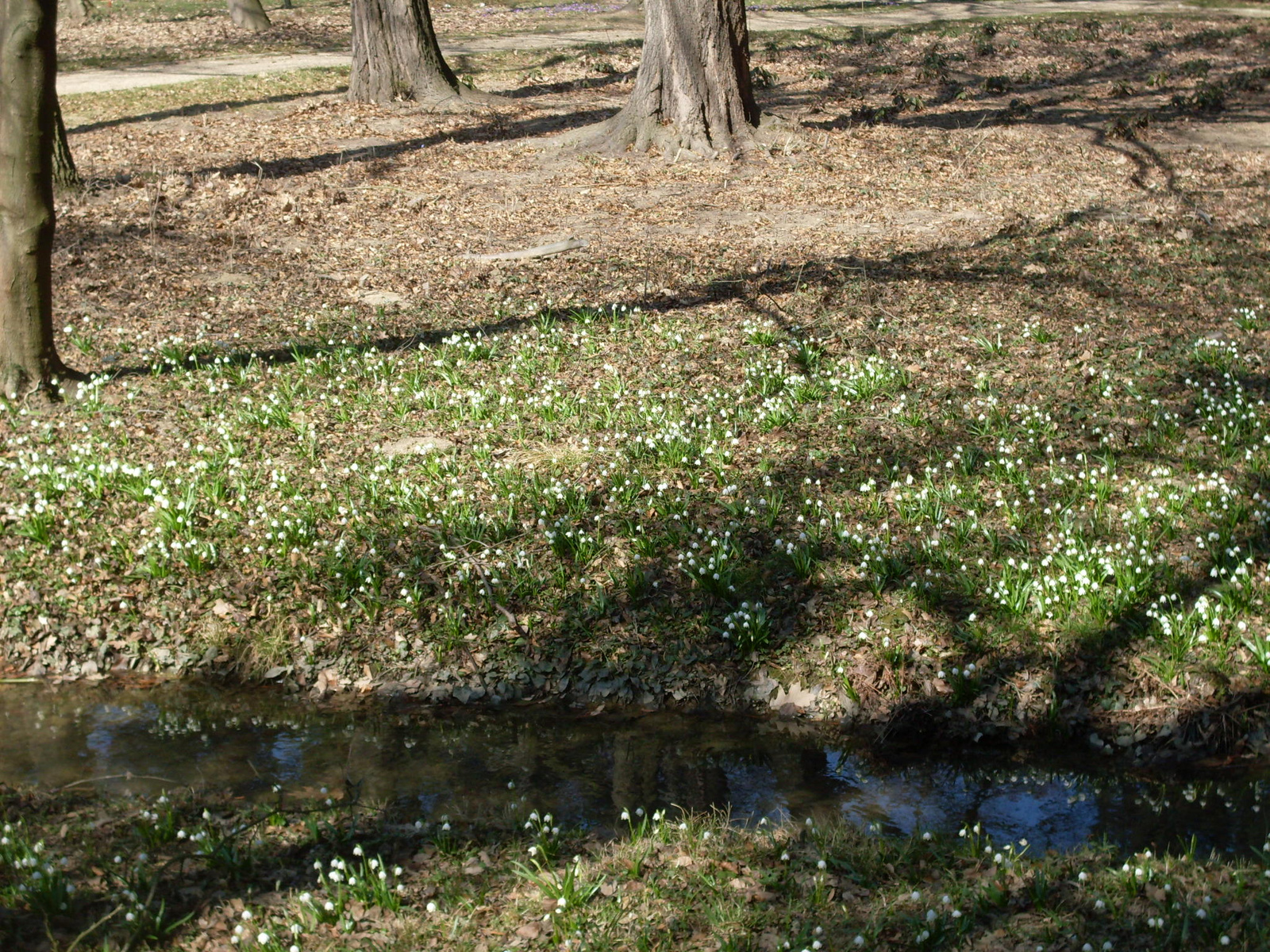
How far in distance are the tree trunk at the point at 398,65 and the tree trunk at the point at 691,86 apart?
429cm

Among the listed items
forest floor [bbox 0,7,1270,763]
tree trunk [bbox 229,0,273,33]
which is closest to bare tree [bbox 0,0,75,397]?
forest floor [bbox 0,7,1270,763]

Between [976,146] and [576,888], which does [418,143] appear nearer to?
[976,146]

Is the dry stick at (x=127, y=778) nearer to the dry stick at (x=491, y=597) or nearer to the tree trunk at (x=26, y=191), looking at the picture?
the dry stick at (x=491, y=597)

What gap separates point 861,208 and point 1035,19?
1719 cm

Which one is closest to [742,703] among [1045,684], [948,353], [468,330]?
[1045,684]

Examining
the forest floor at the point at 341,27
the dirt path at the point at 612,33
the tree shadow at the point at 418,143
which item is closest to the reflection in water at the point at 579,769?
the tree shadow at the point at 418,143

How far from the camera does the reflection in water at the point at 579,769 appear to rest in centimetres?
498

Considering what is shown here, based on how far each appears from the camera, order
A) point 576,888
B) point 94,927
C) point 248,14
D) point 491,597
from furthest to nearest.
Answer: point 248,14
point 491,597
point 576,888
point 94,927

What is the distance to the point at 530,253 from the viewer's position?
10703 millimetres

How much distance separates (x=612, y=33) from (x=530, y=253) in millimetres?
17435

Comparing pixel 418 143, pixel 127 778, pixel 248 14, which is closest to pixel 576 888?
pixel 127 778

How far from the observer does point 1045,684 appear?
5.65m

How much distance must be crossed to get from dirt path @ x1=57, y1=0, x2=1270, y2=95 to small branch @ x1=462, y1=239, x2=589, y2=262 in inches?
461

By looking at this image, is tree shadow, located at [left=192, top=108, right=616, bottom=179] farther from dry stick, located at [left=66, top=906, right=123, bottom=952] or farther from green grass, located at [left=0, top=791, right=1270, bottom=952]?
dry stick, located at [left=66, top=906, right=123, bottom=952]
